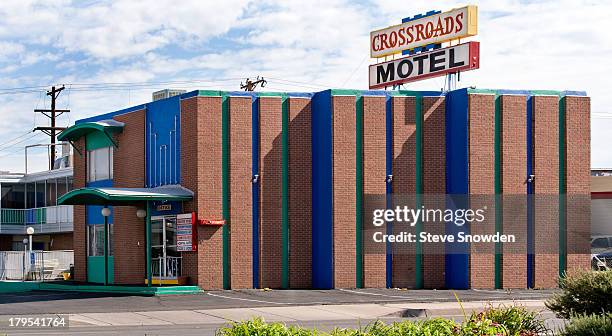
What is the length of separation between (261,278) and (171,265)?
133 inches

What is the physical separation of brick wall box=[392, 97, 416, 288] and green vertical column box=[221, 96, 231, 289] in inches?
232

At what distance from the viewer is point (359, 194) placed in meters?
33.1

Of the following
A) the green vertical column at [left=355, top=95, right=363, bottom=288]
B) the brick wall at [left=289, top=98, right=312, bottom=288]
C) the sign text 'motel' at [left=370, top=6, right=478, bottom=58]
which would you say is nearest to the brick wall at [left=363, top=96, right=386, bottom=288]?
the green vertical column at [left=355, top=95, right=363, bottom=288]

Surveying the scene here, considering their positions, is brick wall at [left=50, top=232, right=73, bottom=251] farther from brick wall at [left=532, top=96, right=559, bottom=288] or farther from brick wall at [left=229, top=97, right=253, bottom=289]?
brick wall at [left=532, top=96, right=559, bottom=288]

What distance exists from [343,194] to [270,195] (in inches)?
102

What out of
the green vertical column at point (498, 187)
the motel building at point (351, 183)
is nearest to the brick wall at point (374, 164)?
the motel building at point (351, 183)

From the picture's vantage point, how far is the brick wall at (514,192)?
109ft

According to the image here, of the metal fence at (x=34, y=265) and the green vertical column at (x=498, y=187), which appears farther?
the metal fence at (x=34, y=265)

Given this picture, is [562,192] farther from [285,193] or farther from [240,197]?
[240,197]

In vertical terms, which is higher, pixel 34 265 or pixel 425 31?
pixel 425 31

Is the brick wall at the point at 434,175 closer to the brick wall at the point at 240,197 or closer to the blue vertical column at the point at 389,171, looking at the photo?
the blue vertical column at the point at 389,171

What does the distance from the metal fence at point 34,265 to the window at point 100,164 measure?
456 centimetres

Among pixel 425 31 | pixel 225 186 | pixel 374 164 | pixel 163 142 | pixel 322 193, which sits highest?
pixel 425 31

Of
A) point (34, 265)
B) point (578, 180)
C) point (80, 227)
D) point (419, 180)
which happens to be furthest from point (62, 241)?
point (578, 180)
